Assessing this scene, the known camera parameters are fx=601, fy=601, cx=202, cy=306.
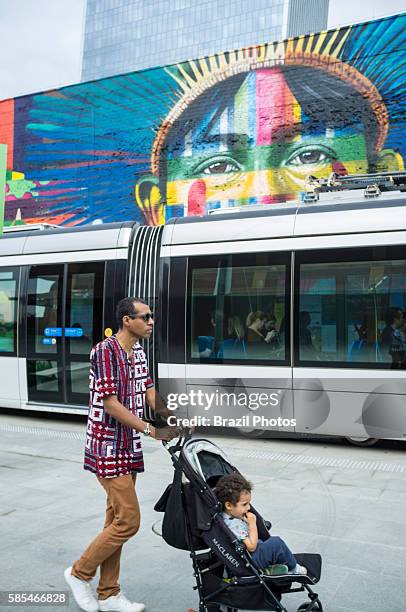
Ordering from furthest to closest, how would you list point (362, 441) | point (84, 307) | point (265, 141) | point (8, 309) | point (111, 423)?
point (265, 141) → point (8, 309) → point (84, 307) → point (362, 441) → point (111, 423)

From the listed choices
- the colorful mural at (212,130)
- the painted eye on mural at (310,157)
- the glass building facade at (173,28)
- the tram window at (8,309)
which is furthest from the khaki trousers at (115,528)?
the glass building facade at (173,28)

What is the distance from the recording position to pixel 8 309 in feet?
34.2

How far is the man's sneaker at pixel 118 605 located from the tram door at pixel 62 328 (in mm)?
6033

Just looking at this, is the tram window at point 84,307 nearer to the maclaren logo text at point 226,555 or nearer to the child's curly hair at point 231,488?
the child's curly hair at point 231,488

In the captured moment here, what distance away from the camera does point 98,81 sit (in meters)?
21.5

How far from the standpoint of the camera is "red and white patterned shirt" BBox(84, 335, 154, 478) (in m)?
3.55

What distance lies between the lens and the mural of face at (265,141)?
17.2m

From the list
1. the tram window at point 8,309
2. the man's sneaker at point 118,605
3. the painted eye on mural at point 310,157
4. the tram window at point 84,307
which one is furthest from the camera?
the painted eye on mural at point 310,157

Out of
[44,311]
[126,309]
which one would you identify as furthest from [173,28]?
[126,309]

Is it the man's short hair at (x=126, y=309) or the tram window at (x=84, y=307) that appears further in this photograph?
the tram window at (x=84, y=307)

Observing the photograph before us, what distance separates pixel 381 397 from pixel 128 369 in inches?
182

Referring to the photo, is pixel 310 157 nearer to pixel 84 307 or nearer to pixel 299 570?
pixel 84 307

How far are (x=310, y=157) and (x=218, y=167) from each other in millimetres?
3081

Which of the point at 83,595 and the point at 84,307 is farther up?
the point at 84,307
